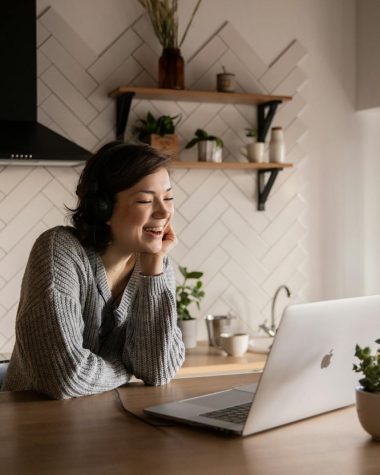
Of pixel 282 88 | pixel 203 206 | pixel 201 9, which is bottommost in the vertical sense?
pixel 203 206

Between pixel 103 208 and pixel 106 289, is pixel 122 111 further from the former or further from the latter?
pixel 106 289

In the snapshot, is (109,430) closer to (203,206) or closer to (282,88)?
(203,206)

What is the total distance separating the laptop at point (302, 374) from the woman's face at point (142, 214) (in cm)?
59

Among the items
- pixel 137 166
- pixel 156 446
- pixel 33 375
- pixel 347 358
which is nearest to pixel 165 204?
pixel 137 166

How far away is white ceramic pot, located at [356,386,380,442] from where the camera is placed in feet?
4.48

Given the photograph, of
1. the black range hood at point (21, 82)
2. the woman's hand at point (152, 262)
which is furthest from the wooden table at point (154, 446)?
the black range hood at point (21, 82)

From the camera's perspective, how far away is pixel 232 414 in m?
1.52

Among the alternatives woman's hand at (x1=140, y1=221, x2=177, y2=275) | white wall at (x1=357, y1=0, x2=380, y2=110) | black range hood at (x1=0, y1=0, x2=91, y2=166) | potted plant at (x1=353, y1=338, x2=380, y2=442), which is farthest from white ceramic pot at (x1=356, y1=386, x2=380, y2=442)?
white wall at (x1=357, y1=0, x2=380, y2=110)

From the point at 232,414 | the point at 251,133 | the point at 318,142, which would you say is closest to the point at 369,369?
the point at 232,414

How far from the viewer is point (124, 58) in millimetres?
3537

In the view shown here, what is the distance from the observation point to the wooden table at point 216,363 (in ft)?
10.2

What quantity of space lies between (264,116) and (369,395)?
2.57m

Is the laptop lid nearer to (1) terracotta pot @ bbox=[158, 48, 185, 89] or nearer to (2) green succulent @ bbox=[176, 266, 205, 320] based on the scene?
(2) green succulent @ bbox=[176, 266, 205, 320]

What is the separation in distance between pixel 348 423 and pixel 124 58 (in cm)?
243
